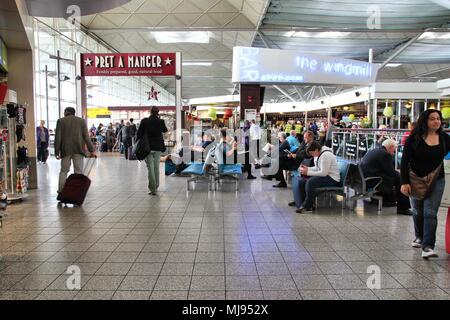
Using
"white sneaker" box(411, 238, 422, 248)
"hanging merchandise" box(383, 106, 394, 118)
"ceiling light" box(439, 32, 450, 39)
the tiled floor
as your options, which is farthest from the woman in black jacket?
"ceiling light" box(439, 32, 450, 39)

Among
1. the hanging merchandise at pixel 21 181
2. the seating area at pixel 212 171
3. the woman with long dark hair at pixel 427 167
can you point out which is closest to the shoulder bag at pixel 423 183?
the woman with long dark hair at pixel 427 167

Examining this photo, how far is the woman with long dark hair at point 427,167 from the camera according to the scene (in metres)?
3.87

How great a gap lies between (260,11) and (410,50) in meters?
11.3

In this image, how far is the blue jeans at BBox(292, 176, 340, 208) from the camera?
5949mm

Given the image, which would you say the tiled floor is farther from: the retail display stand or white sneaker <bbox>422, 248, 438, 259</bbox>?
the retail display stand

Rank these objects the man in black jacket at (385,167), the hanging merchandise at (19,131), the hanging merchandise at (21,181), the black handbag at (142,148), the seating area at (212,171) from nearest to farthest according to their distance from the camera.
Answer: the man in black jacket at (385,167), the hanging merchandise at (21,181), the hanging merchandise at (19,131), the black handbag at (142,148), the seating area at (212,171)

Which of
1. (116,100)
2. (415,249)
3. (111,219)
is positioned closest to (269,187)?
(111,219)

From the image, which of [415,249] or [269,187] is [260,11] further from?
[415,249]

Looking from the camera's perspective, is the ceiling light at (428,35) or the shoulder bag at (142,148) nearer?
the shoulder bag at (142,148)

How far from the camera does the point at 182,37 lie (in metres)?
26.1

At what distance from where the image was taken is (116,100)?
31.5 m

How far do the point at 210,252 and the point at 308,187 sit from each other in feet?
7.77

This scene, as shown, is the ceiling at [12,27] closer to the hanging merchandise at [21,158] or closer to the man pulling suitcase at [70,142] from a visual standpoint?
the man pulling suitcase at [70,142]

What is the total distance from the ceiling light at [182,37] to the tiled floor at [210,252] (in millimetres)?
20313
